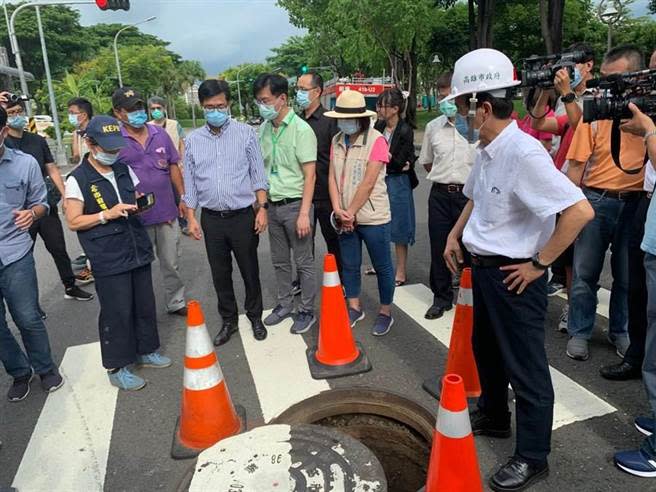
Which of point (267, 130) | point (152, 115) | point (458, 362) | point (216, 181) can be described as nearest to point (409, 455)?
point (458, 362)

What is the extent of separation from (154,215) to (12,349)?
1572 millimetres

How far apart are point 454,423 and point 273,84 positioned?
9.78 feet

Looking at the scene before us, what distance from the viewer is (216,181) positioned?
3.91 m

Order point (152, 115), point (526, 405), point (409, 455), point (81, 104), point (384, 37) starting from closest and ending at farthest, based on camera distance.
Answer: point (526, 405) → point (409, 455) → point (81, 104) → point (152, 115) → point (384, 37)

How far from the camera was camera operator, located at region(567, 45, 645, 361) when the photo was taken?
10.9 ft

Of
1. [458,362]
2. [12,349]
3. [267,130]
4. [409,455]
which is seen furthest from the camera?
[267,130]

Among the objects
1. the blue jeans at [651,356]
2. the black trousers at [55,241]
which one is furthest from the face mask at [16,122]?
the blue jeans at [651,356]

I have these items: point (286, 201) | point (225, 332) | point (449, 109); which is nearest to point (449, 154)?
point (449, 109)

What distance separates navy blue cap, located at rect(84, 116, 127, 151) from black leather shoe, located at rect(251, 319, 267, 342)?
6.05 ft

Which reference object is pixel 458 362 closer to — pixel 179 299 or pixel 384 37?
pixel 179 299

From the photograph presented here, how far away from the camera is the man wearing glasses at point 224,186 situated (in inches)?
154

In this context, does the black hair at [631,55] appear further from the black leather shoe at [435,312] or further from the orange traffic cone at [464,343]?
the black leather shoe at [435,312]

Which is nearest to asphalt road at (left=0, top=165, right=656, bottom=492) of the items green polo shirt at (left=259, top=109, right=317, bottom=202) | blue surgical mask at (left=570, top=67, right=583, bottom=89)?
green polo shirt at (left=259, top=109, right=317, bottom=202)

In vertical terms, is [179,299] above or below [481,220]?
below
